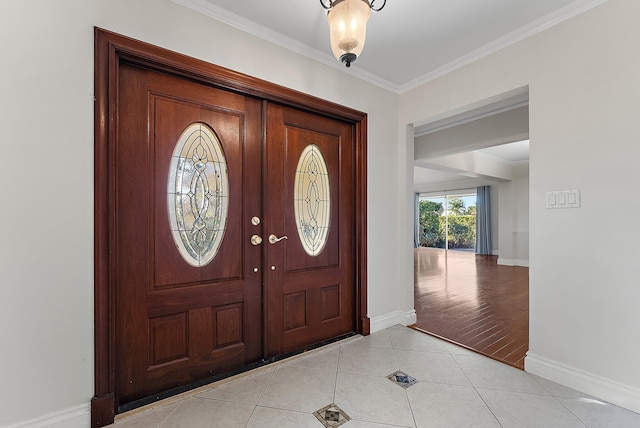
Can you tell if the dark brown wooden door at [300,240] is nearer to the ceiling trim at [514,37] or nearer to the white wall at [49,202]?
the ceiling trim at [514,37]

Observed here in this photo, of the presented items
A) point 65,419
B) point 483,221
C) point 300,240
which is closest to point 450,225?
point 483,221

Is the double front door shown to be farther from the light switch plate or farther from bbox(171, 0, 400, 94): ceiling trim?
the light switch plate

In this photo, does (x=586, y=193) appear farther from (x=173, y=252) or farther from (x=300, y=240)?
(x=173, y=252)

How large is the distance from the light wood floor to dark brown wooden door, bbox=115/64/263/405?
2.05 m

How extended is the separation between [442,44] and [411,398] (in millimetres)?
2742

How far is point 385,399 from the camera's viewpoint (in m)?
1.84

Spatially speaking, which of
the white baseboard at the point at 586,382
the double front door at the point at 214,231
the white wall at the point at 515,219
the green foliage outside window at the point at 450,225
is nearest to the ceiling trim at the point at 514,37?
the double front door at the point at 214,231

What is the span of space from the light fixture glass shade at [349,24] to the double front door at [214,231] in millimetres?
1032

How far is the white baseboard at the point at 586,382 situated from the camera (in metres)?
1.73

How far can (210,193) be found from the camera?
208 centimetres

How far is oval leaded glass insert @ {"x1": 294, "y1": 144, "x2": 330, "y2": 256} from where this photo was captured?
8.36 feet

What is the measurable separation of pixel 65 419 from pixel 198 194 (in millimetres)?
1421

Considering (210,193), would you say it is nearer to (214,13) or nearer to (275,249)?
(275,249)

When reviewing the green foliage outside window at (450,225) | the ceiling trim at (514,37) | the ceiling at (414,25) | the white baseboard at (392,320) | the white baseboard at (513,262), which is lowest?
the white baseboard at (513,262)
